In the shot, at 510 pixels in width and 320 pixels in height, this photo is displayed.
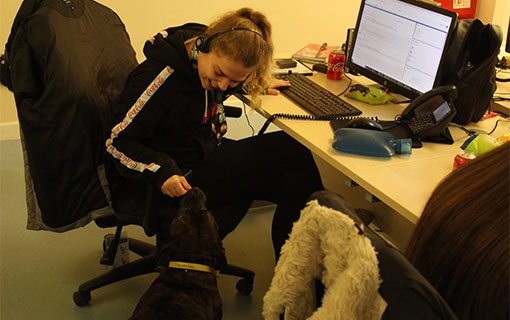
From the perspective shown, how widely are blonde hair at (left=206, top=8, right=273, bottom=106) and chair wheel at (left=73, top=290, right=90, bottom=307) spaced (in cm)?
102

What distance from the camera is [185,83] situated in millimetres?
1718

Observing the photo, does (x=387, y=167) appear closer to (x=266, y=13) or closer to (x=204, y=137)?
(x=204, y=137)

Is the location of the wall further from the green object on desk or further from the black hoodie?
the black hoodie

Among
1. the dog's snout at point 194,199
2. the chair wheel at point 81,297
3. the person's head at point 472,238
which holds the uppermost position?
the person's head at point 472,238

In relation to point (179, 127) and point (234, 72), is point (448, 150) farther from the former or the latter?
point (179, 127)

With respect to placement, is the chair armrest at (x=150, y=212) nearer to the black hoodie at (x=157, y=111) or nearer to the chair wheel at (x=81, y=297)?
the black hoodie at (x=157, y=111)

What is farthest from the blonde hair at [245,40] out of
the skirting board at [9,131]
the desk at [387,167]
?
the skirting board at [9,131]

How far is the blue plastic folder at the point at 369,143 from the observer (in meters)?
1.62

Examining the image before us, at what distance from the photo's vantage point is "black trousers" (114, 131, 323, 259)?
1.78 m

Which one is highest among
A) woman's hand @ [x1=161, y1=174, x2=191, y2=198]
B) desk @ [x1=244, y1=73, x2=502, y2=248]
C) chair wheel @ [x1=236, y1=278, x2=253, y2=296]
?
desk @ [x1=244, y1=73, x2=502, y2=248]

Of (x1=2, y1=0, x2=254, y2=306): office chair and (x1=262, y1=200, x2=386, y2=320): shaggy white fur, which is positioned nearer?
(x1=262, y1=200, x2=386, y2=320): shaggy white fur

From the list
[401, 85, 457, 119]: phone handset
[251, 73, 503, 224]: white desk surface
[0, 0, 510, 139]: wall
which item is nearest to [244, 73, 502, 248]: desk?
[251, 73, 503, 224]: white desk surface

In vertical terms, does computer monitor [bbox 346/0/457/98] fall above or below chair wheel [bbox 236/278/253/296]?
above

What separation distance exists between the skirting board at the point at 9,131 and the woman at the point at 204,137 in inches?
65.6
